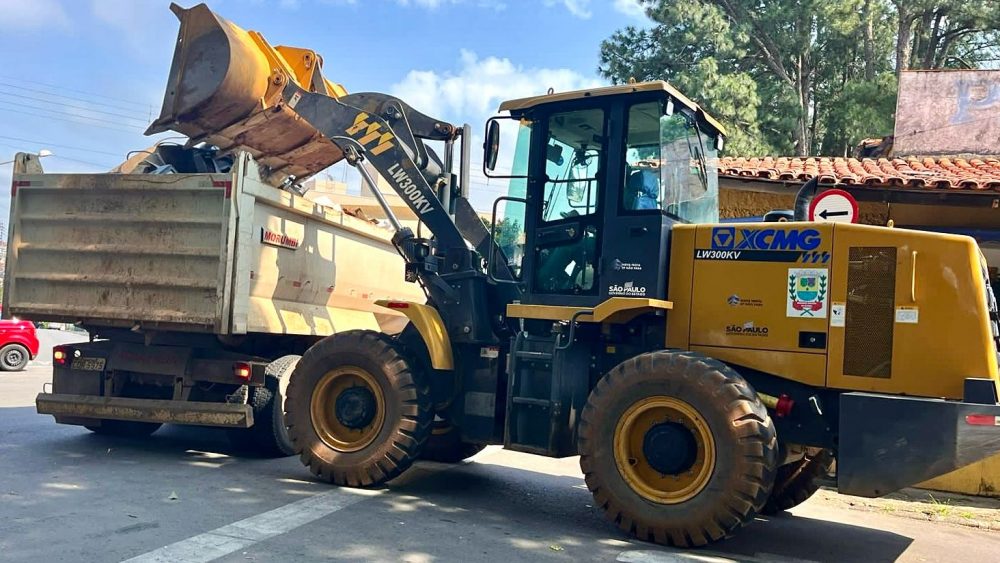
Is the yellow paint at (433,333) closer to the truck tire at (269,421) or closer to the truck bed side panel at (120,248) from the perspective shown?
the truck tire at (269,421)

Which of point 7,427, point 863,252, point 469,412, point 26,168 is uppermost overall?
point 26,168

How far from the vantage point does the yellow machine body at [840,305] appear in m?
5.10

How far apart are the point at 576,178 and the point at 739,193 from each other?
17.8 ft

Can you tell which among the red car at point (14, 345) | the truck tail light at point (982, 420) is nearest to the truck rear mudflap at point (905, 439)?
the truck tail light at point (982, 420)

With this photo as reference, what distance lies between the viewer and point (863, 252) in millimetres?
5340

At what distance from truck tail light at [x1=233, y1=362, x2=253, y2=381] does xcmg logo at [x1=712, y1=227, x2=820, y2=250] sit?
4111 mm

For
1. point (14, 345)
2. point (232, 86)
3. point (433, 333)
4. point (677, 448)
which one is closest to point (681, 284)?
point (677, 448)

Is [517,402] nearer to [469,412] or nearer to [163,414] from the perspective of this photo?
[469,412]

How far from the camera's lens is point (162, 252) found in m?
7.23

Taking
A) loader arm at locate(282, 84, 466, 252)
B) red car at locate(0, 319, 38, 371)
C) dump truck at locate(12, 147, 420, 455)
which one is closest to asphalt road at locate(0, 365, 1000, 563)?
dump truck at locate(12, 147, 420, 455)

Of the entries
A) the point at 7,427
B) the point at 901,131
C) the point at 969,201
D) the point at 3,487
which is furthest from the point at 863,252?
the point at 901,131

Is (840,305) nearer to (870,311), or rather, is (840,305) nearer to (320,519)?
(870,311)

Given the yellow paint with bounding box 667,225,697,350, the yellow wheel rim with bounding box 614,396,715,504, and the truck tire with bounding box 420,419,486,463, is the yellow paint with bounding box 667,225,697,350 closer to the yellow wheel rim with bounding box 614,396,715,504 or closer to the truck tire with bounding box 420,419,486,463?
the yellow wheel rim with bounding box 614,396,715,504

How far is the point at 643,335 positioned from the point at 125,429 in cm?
550
